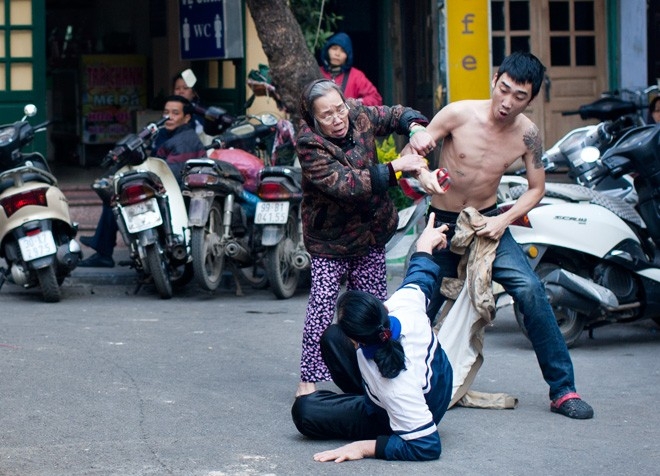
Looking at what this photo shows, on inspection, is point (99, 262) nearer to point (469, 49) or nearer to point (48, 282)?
point (48, 282)

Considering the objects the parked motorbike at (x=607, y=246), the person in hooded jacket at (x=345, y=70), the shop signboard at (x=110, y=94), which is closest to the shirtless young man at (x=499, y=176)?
the parked motorbike at (x=607, y=246)

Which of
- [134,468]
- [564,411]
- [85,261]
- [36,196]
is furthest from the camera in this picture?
[85,261]

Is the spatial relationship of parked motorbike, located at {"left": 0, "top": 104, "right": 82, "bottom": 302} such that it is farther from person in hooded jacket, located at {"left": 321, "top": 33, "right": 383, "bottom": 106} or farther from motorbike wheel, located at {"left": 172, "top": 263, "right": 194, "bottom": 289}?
person in hooded jacket, located at {"left": 321, "top": 33, "right": 383, "bottom": 106}

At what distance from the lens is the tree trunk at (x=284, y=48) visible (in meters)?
10.6

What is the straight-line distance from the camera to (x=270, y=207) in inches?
373

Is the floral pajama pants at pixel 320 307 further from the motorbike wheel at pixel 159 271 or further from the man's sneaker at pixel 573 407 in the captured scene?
the motorbike wheel at pixel 159 271

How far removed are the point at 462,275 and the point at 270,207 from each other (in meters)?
3.54

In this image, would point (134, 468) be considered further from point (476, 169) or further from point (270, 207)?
point (270, 207)

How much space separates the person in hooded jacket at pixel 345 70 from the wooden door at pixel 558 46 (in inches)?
109

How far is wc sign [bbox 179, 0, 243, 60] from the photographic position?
1215 centimetres

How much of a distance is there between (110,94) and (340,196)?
38.3 feet

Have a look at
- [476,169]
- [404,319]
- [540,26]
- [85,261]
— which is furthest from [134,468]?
[540,26]

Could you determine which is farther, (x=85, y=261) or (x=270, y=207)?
(x=85, y=261)

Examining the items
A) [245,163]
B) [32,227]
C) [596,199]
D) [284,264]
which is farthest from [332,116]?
[245,163]
